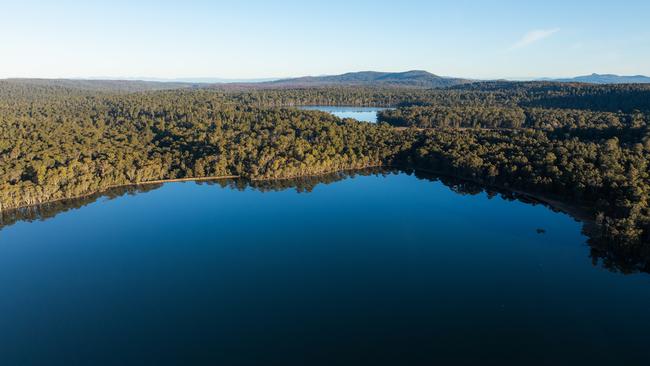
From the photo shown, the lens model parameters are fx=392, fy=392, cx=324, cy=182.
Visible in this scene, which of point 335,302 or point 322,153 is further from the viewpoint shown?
point 322,153

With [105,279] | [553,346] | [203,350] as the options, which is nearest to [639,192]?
[553,346]

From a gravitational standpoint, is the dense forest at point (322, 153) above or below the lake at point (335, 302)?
above

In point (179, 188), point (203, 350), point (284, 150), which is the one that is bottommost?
point (203, 350)

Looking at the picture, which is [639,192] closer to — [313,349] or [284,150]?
[313,349]

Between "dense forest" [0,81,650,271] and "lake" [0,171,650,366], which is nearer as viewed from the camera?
"lake" [0,171,650,366]

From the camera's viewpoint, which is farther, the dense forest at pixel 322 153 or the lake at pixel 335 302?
the dense forest at pixel 322 153

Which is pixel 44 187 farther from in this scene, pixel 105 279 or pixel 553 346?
pixel 553 346

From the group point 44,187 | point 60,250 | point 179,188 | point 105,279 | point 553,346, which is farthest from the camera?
point 179,188

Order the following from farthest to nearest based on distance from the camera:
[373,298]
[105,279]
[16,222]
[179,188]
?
1. [179,188]
2. [16,222]
3. [105,279]
4. [373,298]

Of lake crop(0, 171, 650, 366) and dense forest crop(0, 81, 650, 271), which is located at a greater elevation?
dense forest crop(0, 81, 650, 271)

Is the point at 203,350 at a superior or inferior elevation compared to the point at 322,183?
inferior

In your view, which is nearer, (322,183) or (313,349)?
(313,349)
